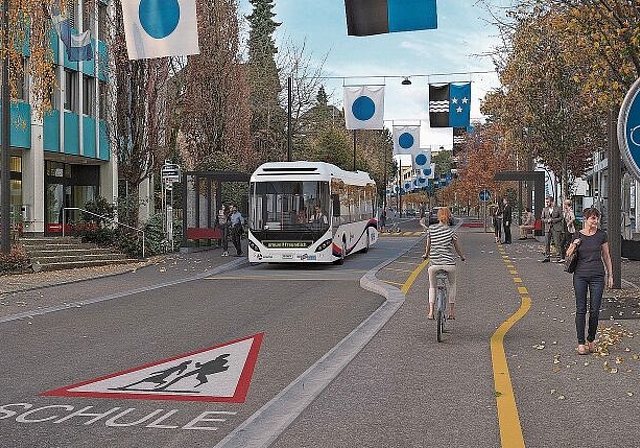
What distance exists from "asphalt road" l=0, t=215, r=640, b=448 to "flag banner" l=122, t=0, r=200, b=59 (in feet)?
15.9

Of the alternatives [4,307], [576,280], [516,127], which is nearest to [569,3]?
[576,280]

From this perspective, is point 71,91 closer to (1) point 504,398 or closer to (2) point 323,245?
(2) point 323,245

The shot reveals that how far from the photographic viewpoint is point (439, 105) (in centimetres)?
3984

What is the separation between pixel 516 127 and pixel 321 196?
10335 mm

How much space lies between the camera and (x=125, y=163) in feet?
109

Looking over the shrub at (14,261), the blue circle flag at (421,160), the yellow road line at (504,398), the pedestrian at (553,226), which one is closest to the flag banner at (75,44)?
the shrub at (14,261)

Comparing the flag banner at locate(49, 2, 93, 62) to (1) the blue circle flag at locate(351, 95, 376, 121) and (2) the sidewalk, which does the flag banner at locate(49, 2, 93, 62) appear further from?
(1) the blue circle flag at locate(351, 95, 376, 121)

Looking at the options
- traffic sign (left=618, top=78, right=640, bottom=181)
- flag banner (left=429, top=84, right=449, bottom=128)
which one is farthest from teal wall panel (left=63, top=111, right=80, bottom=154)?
traffic sign (left=618, top=78, right=640, bottom=181)

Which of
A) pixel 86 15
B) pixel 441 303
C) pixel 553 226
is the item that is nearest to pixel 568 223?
pixel 553 226

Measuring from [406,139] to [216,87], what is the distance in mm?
10533

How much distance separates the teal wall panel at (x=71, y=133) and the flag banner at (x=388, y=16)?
82.9 ft

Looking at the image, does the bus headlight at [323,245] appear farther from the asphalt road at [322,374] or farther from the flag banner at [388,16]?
the flag banner at [388,16]

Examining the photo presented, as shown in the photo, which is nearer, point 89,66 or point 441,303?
point 441,303

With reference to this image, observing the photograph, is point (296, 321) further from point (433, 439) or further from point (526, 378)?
point (433, 439)
